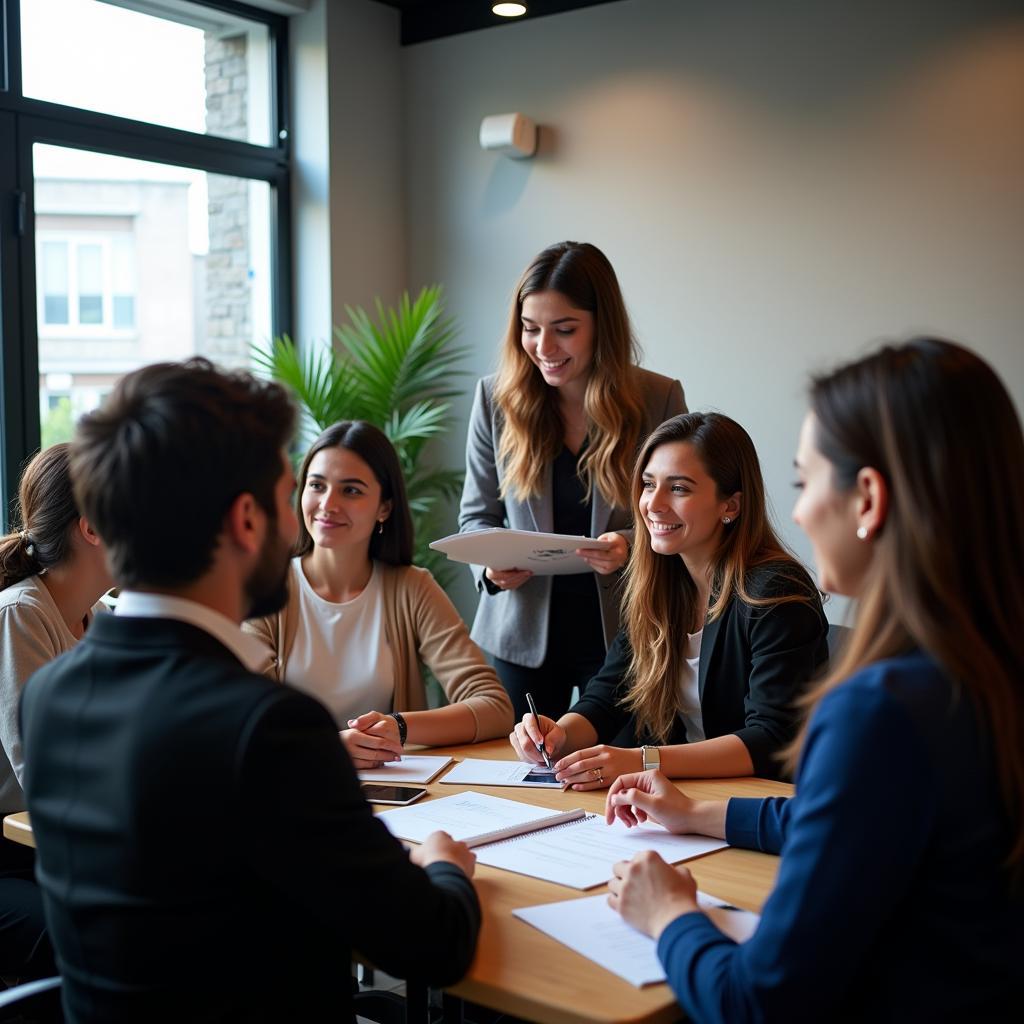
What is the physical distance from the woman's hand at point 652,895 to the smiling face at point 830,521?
0.43m

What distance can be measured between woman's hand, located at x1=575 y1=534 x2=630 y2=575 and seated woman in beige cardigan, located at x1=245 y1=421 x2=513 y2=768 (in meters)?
0.34

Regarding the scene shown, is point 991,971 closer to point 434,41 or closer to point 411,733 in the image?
point 411,733

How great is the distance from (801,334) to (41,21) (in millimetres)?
3006

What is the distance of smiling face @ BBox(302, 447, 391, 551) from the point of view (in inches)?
108

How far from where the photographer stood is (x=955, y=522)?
1.17m

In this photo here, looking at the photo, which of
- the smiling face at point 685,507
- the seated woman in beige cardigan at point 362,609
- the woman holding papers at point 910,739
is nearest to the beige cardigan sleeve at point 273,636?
the seated woman in beige cardigan at point 362,609

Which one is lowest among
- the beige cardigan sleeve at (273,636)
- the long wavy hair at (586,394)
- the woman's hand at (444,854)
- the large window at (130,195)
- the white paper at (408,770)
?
the white paper at (408,770)

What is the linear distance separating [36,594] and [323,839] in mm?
1315

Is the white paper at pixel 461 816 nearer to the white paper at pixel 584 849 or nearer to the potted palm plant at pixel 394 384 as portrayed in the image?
the white paper at pixel 584 849

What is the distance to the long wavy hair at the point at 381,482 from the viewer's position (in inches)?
111

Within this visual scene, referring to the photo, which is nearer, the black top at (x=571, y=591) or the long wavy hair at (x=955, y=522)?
the long wavy hair at (x=955, y=522)

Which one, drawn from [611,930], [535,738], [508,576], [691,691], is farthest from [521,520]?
[611,930]

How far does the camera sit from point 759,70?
448 centimetres

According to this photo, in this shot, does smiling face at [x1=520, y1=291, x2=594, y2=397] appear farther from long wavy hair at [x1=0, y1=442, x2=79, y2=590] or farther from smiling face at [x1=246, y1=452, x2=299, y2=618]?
smiling face at [x1=246, y1=452, x2=299, y2=618]
